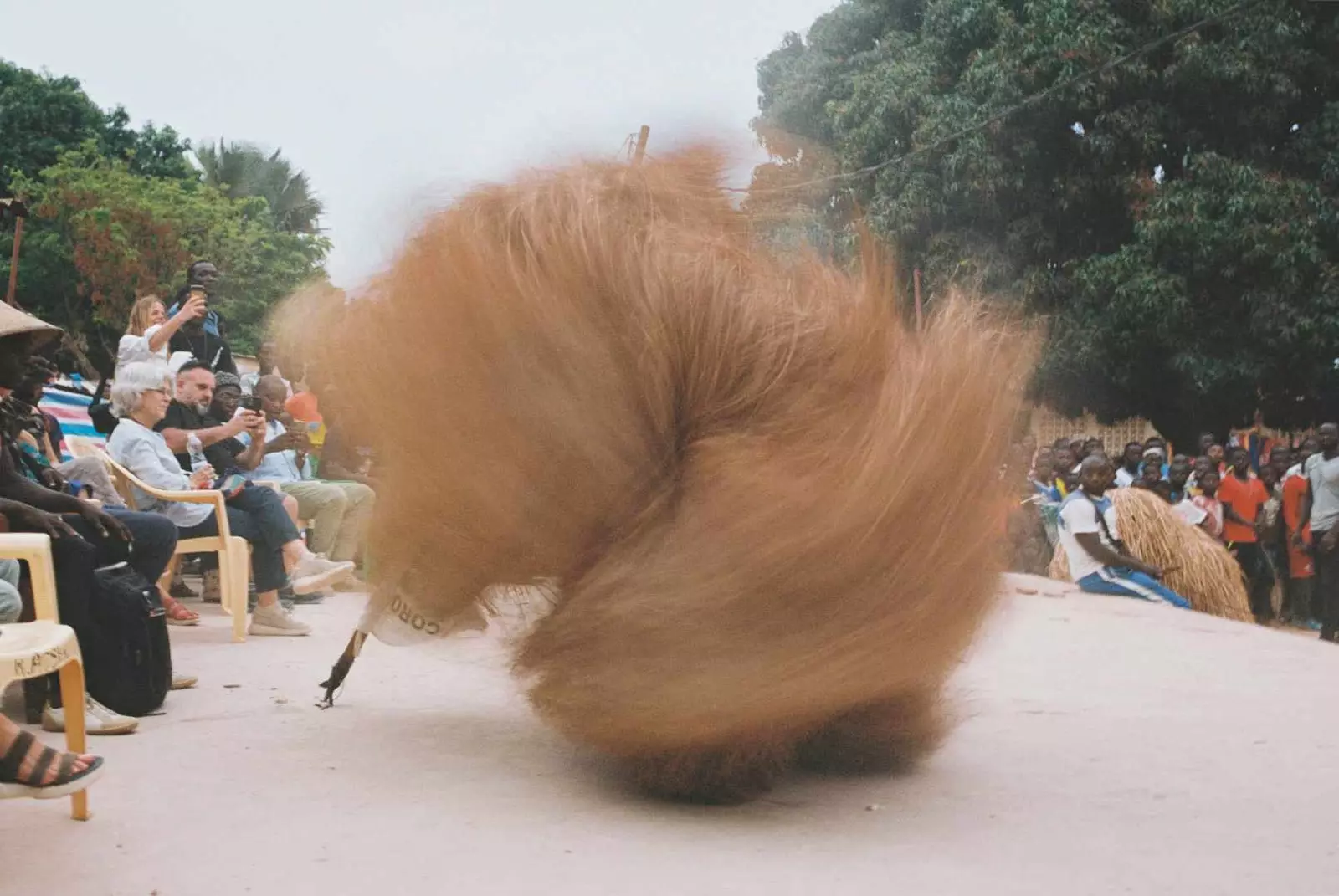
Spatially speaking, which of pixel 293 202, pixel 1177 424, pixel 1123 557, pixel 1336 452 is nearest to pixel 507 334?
pixel 1123 557

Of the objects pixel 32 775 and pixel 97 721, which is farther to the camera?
pixel 97 721

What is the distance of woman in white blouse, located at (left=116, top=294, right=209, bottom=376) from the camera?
25.9ft

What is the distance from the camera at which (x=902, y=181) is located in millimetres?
18047

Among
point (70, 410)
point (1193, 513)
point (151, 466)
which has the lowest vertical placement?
point (1193, 513)

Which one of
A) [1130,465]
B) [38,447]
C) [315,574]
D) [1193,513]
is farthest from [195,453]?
[1130,465]

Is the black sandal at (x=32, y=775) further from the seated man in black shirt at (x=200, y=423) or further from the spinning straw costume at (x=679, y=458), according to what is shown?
the seated man in black shirt at (x=200, y=423)

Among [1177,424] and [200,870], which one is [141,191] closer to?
[1177,424]

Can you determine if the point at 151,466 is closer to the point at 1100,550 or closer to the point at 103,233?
the point at 1100,550

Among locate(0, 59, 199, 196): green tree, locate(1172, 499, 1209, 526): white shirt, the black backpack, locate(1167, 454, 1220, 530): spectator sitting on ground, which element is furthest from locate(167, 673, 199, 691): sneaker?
locate(0, 59, 199, 196): green tree

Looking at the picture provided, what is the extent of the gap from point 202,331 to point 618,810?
248 inches

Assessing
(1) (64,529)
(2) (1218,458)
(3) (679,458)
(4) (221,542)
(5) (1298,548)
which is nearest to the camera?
(3) (679,458)

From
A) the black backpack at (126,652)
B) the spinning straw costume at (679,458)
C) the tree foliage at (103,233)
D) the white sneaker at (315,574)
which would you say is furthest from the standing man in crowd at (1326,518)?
the tree foliage at (103,233)

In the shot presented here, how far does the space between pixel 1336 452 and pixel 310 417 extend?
8.03m

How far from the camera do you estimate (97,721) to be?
4449mm
